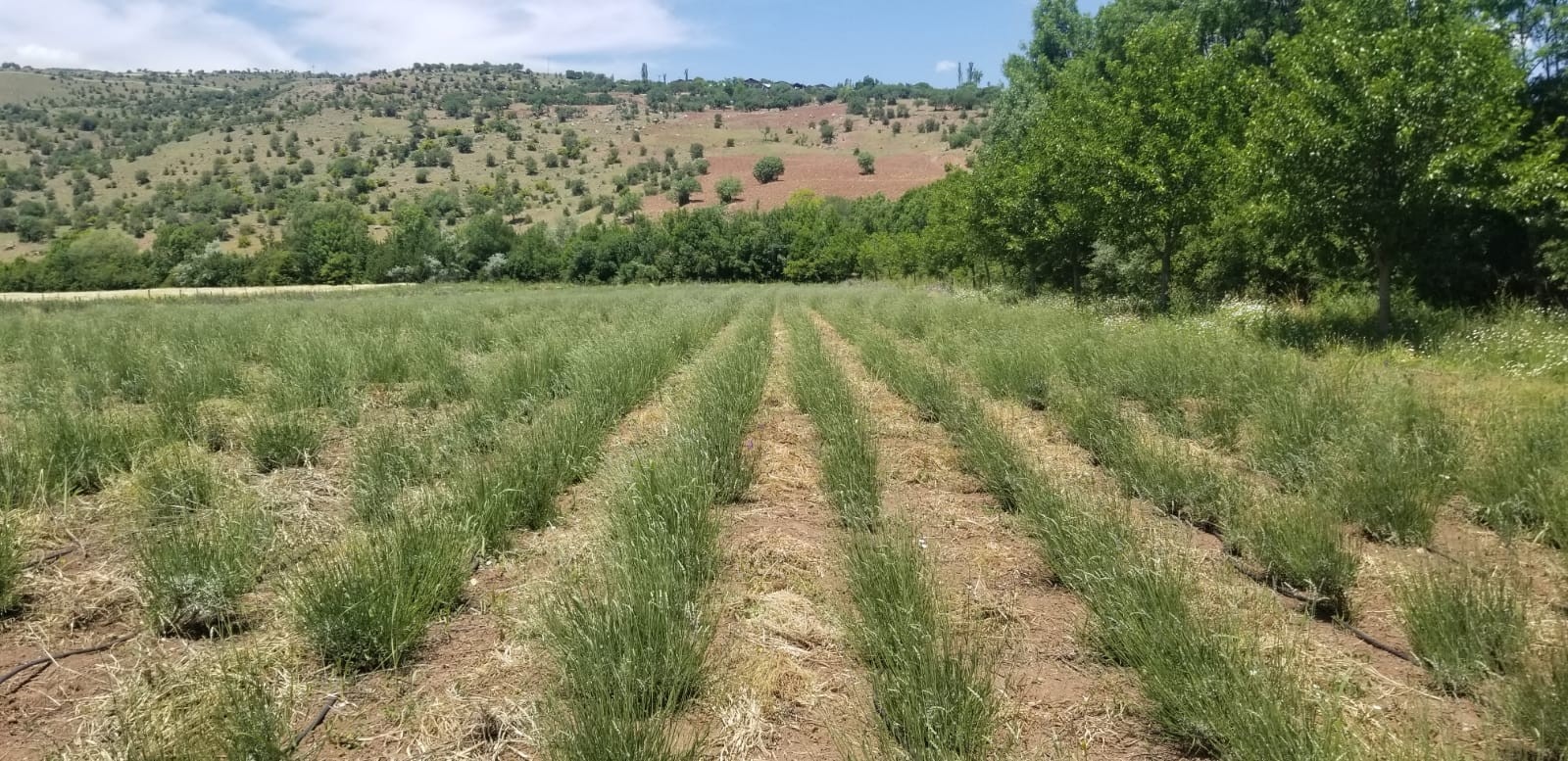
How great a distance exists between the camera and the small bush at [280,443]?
4387 mm

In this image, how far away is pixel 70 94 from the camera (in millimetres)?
141250

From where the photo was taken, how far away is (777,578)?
3.14 m

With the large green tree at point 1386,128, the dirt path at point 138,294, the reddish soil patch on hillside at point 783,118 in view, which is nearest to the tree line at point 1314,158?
the large green tree at point 1386,128

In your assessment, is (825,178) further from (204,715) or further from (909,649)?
(204,715)

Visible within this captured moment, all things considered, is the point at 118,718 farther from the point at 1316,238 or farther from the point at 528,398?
the point at 1316,238

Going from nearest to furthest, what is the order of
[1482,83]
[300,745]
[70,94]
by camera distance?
[300,745]
[1482,83]
[70,94]

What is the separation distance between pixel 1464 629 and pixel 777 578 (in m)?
2.44

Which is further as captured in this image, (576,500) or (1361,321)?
(1361,321)

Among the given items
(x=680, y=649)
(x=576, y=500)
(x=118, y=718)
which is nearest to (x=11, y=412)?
(x=576, y=500)

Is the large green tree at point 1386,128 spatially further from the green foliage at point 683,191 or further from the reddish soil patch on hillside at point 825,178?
the green foliage at point 683,191

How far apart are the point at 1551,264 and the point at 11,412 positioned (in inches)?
730

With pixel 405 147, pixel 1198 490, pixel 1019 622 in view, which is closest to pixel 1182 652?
pixel 1019 622

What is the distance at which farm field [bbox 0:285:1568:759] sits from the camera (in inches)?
79.7

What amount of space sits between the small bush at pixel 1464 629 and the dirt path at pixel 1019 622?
102cm
